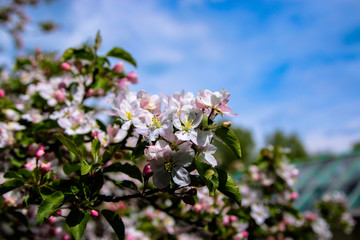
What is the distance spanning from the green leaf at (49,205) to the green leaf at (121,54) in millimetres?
883

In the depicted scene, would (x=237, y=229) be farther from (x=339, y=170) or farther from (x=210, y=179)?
(x=339, y=170)

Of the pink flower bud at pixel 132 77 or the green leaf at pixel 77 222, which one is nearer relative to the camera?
the green leaf at pixel 77 222

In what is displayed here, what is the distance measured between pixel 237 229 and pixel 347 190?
5828 millimetres

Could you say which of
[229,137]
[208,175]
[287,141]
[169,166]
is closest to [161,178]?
[169,166]

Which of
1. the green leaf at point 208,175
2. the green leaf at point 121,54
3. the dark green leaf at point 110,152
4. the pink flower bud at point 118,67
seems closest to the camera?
the green leaf at point 208,175

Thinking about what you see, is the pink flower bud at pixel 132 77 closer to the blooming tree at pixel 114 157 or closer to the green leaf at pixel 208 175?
the blooming tree at pixel 114 157

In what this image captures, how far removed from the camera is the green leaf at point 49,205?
2.97ft

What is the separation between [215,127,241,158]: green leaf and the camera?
3.05 feet

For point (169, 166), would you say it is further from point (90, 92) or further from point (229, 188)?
point (90, 92)

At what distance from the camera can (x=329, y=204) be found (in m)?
4.53

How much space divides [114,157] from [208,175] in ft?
1.90

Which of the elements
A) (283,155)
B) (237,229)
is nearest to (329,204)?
(283,155)

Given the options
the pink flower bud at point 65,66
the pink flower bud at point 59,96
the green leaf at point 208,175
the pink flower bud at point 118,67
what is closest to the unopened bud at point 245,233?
the green leaf at point 208,175

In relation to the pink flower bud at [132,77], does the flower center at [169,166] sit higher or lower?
lower
